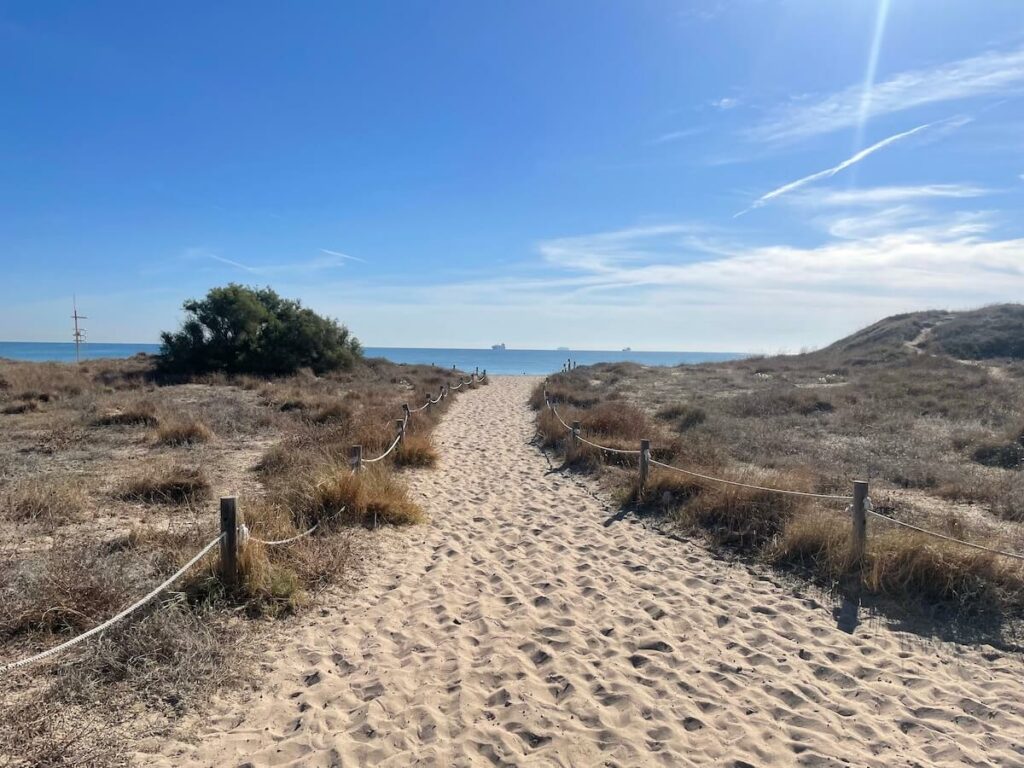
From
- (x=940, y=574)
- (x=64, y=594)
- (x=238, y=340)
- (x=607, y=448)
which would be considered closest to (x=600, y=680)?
(x=940, y=574)

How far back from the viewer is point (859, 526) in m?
6.00

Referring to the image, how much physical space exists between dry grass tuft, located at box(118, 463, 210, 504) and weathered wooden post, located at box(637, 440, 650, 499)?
5.92m

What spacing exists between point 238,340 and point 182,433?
15898mm

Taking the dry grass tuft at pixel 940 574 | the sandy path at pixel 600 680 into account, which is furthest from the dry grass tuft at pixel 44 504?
the dry grass tuft at pixel 940 574

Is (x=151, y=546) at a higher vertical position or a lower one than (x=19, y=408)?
lower

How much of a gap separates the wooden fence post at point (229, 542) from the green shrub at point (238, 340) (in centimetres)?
2343

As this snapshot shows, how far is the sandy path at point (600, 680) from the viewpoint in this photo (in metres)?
3.51

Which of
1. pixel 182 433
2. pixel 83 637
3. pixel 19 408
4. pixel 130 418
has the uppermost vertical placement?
pixel 19 408

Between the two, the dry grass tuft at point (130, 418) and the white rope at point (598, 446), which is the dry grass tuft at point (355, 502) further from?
the dry grass tuft at point (130, 418)

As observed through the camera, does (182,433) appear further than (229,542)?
Yes

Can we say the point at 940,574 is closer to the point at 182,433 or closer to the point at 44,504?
the point at 44,504

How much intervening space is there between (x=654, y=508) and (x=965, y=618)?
3.89 metres

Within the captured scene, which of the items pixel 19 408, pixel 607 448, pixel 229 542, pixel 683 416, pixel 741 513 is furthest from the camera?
pixel 683 416

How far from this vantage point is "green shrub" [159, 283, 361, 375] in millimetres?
26516
